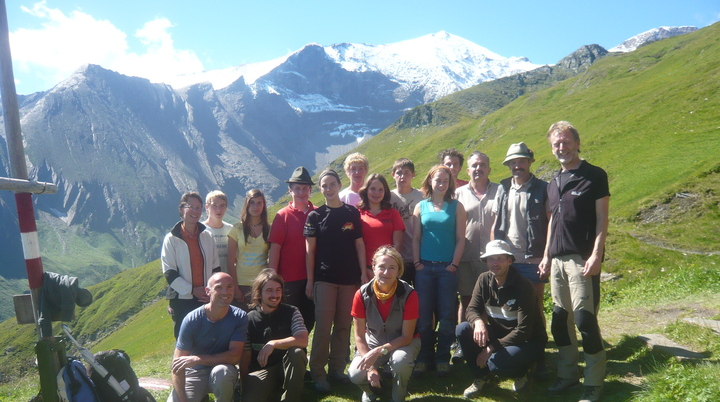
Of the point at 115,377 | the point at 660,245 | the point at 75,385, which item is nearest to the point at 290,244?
the point at 115,377

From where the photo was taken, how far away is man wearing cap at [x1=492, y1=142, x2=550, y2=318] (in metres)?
6.72

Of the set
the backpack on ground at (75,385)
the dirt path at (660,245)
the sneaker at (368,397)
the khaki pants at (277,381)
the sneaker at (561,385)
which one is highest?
the backpack on ground at (75,385)

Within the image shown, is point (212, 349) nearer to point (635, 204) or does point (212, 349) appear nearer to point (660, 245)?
point (660, 245)

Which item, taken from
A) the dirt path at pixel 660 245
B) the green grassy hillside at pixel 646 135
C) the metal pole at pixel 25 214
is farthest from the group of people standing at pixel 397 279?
the green grassy hillside at pixel 646 135

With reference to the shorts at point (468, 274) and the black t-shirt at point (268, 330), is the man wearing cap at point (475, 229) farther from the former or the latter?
the black t-shirt at point (268, 330)

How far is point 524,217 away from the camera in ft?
22.5

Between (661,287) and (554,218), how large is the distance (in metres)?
6.93

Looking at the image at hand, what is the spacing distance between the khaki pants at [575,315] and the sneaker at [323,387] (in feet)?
10.6

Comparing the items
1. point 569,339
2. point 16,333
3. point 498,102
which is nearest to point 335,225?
point 569,339

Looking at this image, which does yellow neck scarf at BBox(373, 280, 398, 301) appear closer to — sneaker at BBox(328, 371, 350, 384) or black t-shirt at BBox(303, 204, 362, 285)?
black t-shirt at BBox(303, 204, 362, 285)

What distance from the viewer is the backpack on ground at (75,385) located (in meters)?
5.99

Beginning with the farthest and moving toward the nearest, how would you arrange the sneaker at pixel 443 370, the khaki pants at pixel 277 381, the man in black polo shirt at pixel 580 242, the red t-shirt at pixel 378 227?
the red t-shirt at pixel 378 227
the sneaker at pixel 443 370
the khaki pants at pixel 277 381
the man in black polo shirt at pixel 580 242

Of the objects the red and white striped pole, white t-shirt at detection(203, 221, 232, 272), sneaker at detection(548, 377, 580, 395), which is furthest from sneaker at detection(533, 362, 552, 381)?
the red and white striped pole

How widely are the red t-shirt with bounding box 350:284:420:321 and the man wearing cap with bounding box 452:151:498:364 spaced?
166 cm
